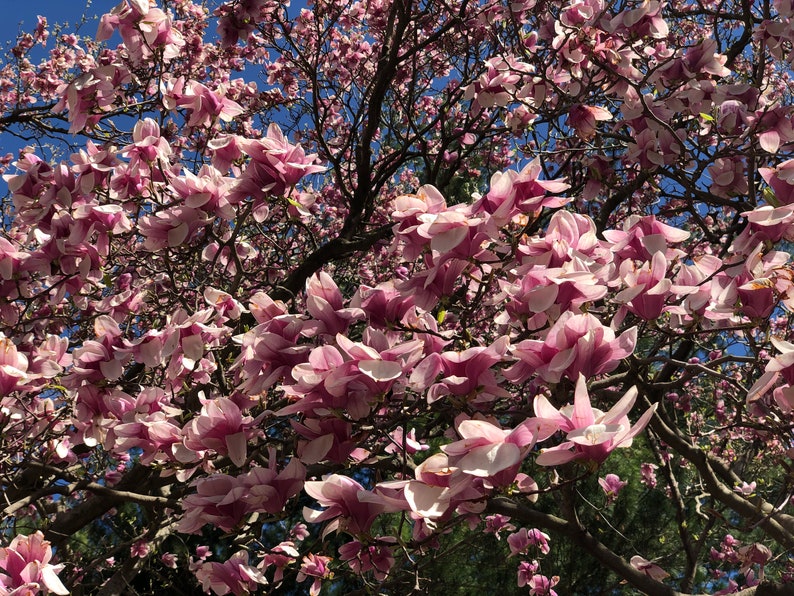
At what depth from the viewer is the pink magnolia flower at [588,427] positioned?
1020 mm

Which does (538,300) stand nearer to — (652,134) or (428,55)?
(652,134)

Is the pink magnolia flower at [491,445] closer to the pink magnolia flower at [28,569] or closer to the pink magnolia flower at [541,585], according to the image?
the pink magnolia flower at [28,569]

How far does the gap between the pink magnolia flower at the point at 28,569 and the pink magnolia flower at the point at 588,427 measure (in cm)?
116

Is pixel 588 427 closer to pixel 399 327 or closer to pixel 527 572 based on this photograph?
pixel 399 327

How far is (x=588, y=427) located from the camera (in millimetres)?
1026

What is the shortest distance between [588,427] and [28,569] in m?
1.33

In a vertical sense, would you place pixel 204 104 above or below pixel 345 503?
above

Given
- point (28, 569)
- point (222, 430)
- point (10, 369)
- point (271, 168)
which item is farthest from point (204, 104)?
point (28, 569)

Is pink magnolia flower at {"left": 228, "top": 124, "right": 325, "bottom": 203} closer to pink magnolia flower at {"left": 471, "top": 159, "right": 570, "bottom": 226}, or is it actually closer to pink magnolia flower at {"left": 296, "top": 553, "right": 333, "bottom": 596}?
pink magnolia flower at {"left": 471, "top": 159, "right": 570, "bottom": 226}

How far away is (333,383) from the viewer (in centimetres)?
124

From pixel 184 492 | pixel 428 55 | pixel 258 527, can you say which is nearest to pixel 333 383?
pixel 258 527

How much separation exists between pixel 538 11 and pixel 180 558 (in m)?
7.39

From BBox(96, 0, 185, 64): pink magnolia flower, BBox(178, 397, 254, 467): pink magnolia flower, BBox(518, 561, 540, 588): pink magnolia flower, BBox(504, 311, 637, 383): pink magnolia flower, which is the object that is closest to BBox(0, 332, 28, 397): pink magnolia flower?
BBox(178, 397, 254, 467): pink magnolia flower

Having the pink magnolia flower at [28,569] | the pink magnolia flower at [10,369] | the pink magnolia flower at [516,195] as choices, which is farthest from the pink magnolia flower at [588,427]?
the pink magnolia flower at [10,369]
